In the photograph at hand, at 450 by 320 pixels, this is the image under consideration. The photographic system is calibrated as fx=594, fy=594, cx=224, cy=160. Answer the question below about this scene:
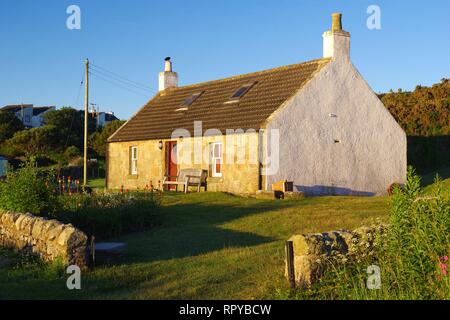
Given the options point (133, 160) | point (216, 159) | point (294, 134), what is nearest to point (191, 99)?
point (133, 160)

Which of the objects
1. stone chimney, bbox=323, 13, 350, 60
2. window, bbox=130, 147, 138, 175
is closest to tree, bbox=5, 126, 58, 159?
window, bbox=130, 147, 138, 175

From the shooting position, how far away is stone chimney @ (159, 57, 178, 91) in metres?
34.9

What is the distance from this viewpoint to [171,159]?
93.5ft

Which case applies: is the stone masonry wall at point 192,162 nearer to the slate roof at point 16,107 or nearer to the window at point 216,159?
the window at point 216,159

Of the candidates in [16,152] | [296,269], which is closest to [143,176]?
[296,269]

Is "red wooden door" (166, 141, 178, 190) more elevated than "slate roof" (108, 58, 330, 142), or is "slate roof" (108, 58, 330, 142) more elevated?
A: "slate roof" (108, 58, 330, 142)

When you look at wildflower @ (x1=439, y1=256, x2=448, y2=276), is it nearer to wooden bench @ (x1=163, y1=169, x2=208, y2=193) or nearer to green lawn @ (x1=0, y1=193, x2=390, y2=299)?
green lawn @ (x1=0, y1=193, x2=390, y2=299)

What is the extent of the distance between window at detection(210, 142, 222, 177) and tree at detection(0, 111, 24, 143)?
1640 inches

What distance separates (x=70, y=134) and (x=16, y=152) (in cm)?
641

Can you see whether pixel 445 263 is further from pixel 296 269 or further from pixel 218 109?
pixel 218 109

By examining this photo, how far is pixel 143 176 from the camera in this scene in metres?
30.3

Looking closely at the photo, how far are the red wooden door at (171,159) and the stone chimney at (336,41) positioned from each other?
8289mm

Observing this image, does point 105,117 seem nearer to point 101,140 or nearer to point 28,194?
point 101,140

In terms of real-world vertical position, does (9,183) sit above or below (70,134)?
below
